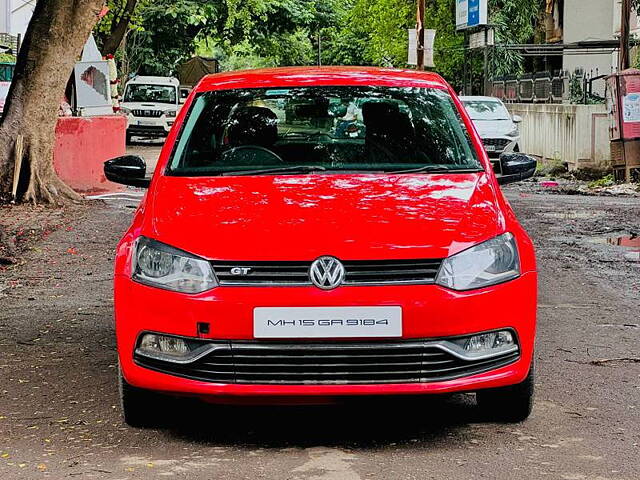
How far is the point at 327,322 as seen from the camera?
4.81m

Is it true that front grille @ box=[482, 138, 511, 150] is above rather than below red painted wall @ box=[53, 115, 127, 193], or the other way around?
below

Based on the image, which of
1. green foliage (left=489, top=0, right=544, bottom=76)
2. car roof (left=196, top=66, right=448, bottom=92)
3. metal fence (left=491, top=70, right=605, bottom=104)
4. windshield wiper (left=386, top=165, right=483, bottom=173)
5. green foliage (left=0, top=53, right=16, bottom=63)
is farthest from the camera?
green foliage (left=489, top=0, right=544, bottom=76)

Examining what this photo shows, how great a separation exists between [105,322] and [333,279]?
364cm

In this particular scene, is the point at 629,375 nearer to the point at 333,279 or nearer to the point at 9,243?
the point at 333,279

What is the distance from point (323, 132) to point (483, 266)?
174 centimetres

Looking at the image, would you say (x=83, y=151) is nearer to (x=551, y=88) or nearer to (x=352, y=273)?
(x=551, y=88)

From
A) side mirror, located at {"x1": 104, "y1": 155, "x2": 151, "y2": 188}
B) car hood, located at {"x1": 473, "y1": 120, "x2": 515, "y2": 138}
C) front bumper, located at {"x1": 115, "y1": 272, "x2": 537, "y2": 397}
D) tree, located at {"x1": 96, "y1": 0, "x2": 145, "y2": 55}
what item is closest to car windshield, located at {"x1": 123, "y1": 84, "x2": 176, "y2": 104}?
tree, located at {"x1": 96, "y1": 0, "x2": 145, "y2": 55}

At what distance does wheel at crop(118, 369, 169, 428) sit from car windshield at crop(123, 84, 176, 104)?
35282 mm

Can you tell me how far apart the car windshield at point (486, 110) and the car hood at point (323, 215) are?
20277mm

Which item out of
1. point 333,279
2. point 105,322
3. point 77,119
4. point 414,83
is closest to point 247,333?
point 333,279

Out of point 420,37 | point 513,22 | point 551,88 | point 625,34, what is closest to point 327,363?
point 625,34

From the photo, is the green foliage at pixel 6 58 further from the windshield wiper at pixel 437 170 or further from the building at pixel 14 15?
the windshield wiper at pixel 437 170

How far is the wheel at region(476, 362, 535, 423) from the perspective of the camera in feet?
17.4

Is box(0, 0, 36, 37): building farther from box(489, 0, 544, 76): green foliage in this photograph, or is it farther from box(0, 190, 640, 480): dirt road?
box(0, 190, 640, 480): dirt road
